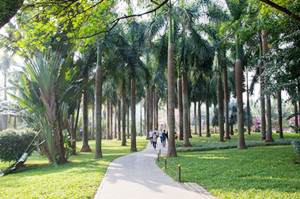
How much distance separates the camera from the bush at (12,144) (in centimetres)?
1443

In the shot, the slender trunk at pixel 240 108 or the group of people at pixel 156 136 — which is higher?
the slender trunk at pixel 240 108

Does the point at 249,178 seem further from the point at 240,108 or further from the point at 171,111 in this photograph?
the point at 240,108

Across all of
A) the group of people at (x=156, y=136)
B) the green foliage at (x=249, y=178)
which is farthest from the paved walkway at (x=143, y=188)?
the group of people at (x=156, y=136)

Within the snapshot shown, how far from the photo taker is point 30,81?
48.6ft

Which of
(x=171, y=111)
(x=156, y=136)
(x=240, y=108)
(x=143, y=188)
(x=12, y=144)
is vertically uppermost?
(x=240, y=108)

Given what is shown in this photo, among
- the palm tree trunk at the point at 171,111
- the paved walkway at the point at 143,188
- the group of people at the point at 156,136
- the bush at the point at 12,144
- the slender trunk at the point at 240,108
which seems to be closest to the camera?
the paved walkway at the point at 143,188

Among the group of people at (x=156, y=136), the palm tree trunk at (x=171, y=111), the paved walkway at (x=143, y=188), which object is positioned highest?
the palm tree trunk at (x=171, y=111)

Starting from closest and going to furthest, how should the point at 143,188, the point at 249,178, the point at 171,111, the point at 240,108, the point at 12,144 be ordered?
the point at 143,188 → the point at 249,178 → the point at 12,144 → the point at 171,111 → the point at 240,108

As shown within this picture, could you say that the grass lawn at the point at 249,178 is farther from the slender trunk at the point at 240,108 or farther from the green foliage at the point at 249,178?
the slender trunk at the point at 240,108

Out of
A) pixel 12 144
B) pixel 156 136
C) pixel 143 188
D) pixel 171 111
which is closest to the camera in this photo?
pixel 143 188

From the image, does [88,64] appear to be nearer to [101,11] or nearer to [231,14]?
[231,14]

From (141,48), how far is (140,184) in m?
14.4

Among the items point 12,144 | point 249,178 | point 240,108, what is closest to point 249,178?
point 249,178

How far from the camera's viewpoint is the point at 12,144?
48.1 feet
